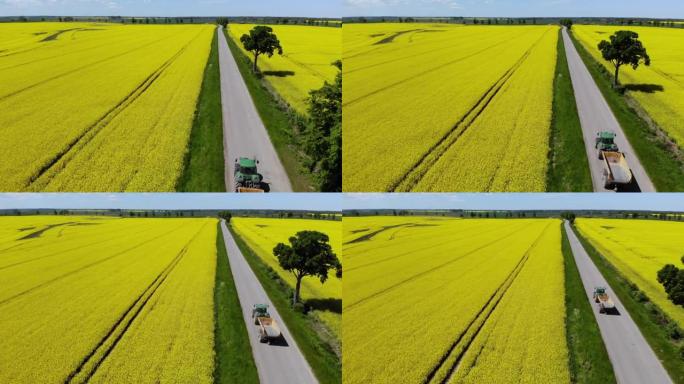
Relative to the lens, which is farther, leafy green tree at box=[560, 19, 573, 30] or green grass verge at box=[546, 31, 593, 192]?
leafy green tree at box=[560, 19, 573, 30]

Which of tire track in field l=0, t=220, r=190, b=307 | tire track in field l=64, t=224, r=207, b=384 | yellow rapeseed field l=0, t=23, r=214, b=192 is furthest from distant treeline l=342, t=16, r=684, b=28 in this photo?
tire track in field l=0, t=220, r=190, b=307

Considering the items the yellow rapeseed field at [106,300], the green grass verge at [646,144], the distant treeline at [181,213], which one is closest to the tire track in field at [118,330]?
the yellow rapeseed field at [106,300]

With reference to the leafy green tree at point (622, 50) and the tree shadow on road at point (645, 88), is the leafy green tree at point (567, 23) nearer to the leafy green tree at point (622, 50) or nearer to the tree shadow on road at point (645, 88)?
the leafy green tree at point (622, 50)

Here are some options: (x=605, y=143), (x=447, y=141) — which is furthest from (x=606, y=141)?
(x=447, y=141)

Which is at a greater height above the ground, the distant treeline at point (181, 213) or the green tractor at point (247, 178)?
the green tractor at point (247, 178)

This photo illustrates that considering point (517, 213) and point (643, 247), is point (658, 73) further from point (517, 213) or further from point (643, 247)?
point (517, 213)

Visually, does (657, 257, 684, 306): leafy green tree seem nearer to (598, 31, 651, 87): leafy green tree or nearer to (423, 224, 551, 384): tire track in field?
(423, 224, 551, 384): tire track in field
